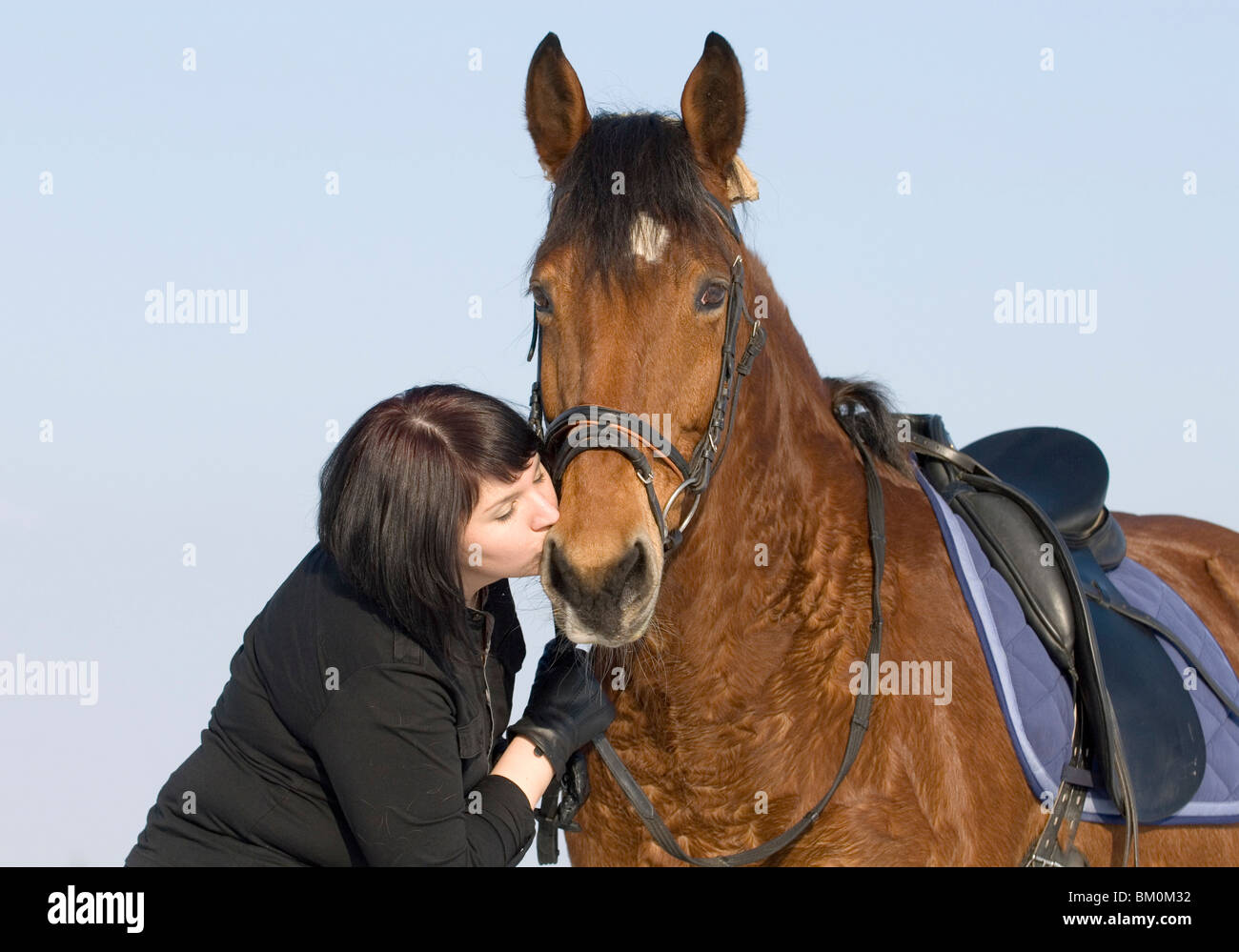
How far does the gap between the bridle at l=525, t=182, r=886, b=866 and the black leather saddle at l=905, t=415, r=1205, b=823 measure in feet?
1.32

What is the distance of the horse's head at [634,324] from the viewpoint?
3051mm

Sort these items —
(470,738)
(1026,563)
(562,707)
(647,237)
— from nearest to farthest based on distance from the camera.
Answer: (470,738)
(647,237)
(562,707)
(1026,563)

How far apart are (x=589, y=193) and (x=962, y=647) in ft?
5.51

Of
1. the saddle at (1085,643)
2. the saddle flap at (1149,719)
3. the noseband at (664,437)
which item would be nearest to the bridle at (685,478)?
the noseband at (664,437)

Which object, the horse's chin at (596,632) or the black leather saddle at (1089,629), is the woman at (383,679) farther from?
the black leather saddle at (1089,629)

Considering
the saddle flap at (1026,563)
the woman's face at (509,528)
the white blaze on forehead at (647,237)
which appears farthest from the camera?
the saddle flap at (1026,563)

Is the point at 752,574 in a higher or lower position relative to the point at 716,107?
lower

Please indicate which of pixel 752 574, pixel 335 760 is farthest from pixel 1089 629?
pixel 335 760

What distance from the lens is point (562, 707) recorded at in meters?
3.48

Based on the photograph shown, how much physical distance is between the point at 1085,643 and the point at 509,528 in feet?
6.06

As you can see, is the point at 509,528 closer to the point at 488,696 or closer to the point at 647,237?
the point at 488,696

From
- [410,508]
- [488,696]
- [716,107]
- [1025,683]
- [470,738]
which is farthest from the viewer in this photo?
[1025,683]
